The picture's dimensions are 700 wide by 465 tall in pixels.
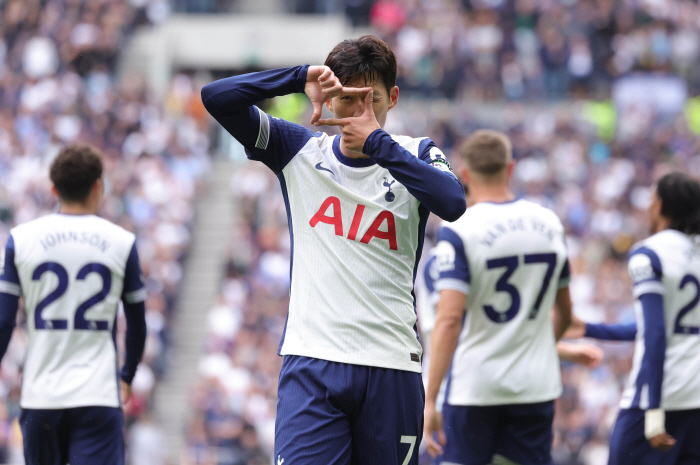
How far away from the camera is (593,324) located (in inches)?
222

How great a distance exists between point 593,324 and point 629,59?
16198mm

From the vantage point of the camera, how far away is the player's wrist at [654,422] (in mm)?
4914

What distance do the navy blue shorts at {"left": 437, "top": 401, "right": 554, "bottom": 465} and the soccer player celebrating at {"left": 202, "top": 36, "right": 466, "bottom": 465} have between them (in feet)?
4.68

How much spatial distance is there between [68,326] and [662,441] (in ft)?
10.4

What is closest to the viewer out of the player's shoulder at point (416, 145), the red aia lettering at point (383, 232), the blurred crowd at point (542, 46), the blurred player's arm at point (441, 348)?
the red aia lettering at point (383, 232)

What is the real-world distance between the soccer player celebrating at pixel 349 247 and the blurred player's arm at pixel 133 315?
5.45 feet

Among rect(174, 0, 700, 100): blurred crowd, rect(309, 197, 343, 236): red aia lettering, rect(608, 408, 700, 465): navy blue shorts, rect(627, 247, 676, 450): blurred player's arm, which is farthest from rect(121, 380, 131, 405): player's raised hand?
rect(174, 0, 700, 100): blurred crowd

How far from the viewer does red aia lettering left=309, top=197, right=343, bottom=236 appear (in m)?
3.63

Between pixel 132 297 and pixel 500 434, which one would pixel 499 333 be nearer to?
pixel 500 434

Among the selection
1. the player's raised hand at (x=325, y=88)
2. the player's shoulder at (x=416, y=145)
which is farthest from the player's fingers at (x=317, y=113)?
the player's shoulder at (x=416, y=145)

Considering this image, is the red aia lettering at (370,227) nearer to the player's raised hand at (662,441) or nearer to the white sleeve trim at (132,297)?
the white sleeve trim at (132,297)

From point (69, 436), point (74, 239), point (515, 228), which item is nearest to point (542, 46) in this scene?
point (515, 228)

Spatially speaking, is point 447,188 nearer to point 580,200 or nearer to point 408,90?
point 580,200

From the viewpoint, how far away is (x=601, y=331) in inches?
222
